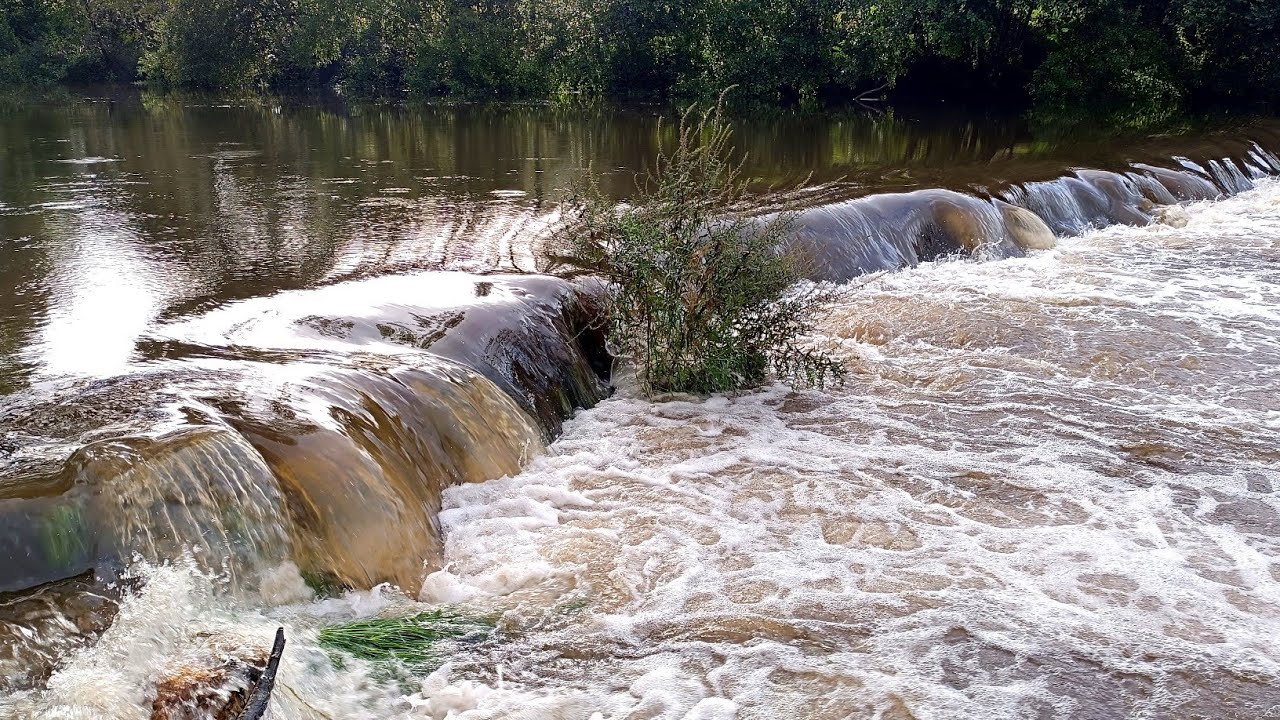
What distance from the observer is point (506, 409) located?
6.19m

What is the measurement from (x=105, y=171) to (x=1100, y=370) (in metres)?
11.8

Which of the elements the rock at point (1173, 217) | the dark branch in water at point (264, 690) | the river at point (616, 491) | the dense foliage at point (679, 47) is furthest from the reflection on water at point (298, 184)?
the dense foliage at point (679, 47)

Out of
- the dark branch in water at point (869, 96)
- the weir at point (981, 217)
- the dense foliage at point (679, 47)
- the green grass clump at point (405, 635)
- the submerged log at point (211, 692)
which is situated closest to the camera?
the submerged log at point (211, 692)

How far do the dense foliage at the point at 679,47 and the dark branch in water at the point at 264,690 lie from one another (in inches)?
818

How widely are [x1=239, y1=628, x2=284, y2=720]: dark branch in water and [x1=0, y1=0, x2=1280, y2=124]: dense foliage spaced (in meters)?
20.8

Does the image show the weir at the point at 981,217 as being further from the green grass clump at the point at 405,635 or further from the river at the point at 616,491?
the green grass clump at the point at 405,635

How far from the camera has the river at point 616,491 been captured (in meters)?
3.94

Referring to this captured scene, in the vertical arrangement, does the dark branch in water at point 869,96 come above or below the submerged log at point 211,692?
above

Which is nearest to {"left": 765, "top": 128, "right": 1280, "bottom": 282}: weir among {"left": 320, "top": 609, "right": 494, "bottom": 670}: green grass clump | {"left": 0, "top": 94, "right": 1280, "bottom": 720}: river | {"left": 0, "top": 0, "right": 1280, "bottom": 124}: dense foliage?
{"left": 0, "top": 94, "right": 1280, "bottom": 720}: river

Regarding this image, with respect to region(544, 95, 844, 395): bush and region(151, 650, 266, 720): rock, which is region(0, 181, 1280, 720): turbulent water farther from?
region(544, 95, 844, 395): bush

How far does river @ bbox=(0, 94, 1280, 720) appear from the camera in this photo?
3.94 m

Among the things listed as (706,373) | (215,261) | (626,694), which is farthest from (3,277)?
(626,694)

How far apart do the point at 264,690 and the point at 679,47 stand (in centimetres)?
2625

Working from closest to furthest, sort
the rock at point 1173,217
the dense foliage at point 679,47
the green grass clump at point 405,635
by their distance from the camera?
the green grass clump at point 405,635 < the rock at point 1173,217 < the dense foliage at point 679,47
